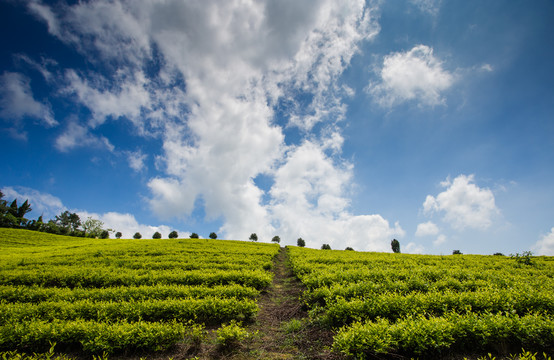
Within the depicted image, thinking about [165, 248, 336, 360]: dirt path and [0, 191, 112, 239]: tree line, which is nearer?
[165, 248, 336, 360]: dirt path

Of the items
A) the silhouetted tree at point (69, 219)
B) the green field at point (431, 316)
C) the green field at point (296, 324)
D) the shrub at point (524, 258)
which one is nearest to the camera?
the green field at point (431, 316)

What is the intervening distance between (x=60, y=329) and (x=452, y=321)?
11.4 metres

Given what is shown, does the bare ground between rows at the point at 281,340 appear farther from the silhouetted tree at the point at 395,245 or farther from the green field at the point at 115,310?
the silhouetted tree at the point at 395,245

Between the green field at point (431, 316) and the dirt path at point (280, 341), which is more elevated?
the green field at point (431, 316)

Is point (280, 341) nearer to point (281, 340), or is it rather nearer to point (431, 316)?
point (281, 340)

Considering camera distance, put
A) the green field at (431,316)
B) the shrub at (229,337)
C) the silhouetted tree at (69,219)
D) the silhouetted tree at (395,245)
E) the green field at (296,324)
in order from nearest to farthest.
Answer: the green field at (431,316) → the green field at (296,324) → the shrub at (229,337) → the silhouetted tree at (395,245) → the silhouetted tree at (69,219)

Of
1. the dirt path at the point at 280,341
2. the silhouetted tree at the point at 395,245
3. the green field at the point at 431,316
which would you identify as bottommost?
the dirt path at the point at 280,341

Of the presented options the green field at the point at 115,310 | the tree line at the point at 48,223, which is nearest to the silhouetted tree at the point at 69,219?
the tree line at the point at 48,223

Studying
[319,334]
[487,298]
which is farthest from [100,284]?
[487,298]

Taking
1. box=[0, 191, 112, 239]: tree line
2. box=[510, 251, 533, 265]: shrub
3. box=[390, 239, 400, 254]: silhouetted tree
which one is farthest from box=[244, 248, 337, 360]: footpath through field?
box=[0, 191, 112, 239]: tree line

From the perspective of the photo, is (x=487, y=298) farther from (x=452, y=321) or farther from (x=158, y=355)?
(x=158, y=355)

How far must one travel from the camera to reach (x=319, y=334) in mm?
6992

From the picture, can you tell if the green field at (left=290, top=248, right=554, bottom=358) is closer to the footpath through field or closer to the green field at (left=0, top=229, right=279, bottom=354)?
the footpath through field

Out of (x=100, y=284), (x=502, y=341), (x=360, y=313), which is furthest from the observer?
(x=100, y=284)
